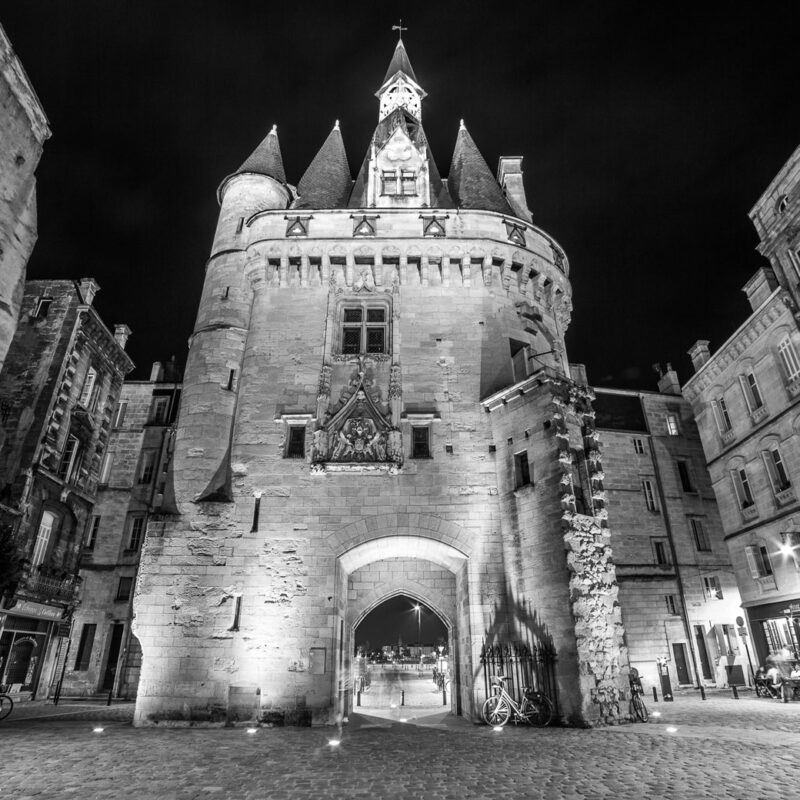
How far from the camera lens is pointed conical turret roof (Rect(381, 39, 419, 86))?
2880cm

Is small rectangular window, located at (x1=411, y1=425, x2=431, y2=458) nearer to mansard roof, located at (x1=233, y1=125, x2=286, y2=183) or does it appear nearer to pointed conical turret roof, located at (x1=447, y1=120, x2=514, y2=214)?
pointed conical turret roof, located at (x1=447, y1=120, x2=514, y2=214)

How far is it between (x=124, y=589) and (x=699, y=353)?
29.1 metres

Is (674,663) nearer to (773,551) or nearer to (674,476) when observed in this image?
(773,551)

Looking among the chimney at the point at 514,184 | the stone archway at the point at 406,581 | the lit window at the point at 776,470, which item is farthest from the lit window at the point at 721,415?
the stone archway at the point at 406,581

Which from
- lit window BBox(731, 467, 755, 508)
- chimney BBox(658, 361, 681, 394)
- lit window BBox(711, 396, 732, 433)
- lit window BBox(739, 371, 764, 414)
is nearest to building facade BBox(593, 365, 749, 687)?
chimney BBox(658, 361, 681, 394)

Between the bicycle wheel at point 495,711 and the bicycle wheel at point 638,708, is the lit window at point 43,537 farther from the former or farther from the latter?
the bicycle wheel at point 638,708

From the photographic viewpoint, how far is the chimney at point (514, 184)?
75.1ft

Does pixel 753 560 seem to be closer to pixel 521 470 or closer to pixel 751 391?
pixel 751 391

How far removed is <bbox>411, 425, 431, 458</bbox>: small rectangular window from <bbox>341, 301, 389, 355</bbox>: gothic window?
2823 mm

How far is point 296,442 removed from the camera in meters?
14.9

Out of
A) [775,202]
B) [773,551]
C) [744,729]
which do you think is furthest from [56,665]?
[775,202]

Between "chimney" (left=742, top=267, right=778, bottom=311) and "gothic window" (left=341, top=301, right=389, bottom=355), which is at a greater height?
"chimney" (left=742, top=267, right=778, bottom=311)

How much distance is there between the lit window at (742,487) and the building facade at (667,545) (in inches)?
162

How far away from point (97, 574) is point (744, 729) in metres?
24.5
